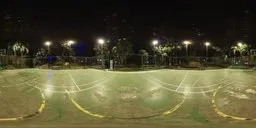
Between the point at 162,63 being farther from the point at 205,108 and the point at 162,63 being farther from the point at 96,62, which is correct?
the point at 205,108

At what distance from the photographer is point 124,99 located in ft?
79.7

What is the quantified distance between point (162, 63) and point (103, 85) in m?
20.0

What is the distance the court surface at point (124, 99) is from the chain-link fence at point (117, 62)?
8707 mm

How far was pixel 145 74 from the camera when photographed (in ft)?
107

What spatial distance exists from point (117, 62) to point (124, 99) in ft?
75.6

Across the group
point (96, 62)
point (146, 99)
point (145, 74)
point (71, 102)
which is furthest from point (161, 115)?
point (96, 62)

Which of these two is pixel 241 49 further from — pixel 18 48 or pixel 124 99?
pixel 124 99

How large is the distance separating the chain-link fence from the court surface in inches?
343


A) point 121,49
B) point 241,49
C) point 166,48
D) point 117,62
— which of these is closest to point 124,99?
point 117,62

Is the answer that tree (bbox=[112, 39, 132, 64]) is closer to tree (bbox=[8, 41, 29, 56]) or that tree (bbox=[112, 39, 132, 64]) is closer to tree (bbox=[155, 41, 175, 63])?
tree (bbox=[155, 41, 175, 63])

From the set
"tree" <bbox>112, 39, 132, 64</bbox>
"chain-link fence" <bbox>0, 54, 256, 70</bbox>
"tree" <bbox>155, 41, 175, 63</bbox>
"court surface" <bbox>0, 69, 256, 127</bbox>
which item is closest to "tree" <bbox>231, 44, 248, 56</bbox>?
"tree" <bbox>155, 41, 175, 63</bbox>

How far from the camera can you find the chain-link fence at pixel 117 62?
40.7 metres

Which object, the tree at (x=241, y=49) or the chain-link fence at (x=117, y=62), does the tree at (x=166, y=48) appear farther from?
the tree at (x=241, y=49)

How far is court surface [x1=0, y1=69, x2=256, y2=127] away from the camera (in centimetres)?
2023
